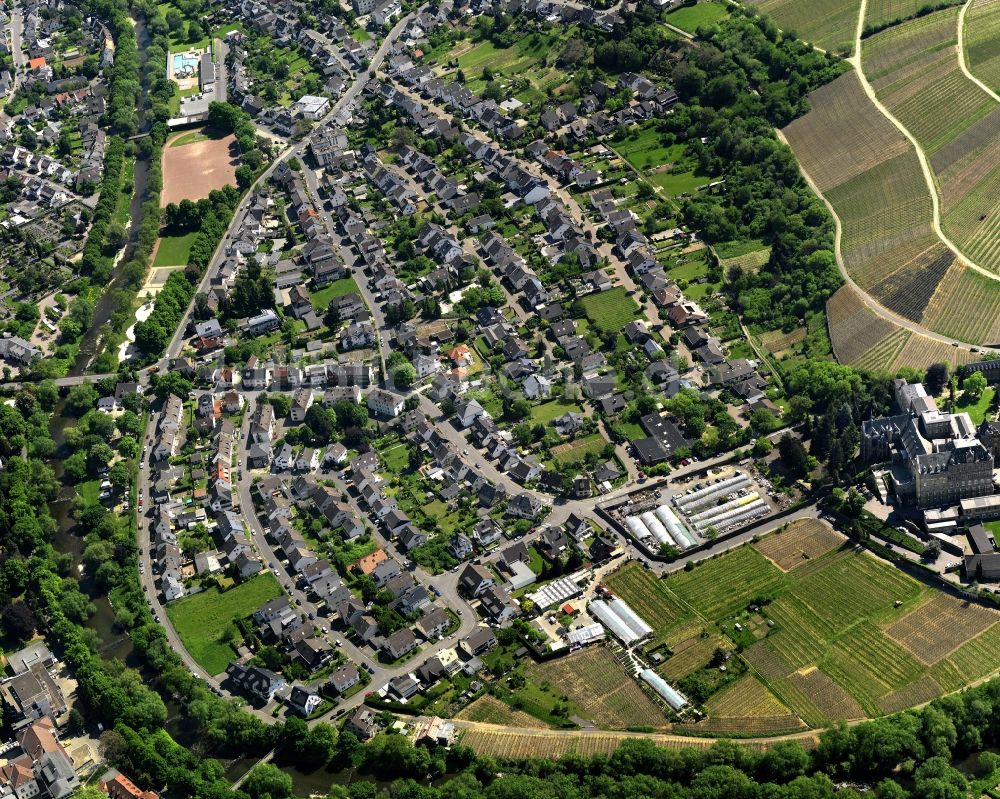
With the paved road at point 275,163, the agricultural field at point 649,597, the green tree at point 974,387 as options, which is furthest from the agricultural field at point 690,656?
the paved road at point 275,163

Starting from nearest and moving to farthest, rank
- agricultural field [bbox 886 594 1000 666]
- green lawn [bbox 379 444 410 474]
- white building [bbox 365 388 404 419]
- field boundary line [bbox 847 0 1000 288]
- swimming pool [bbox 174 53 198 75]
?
agricultural field [bbox 886 594 1000 666]
green lawn [bbox 379 444 410 474]
white building [bbox 365 388 404 419]
field boundary line [bbox 847 0 1000 288]
swimming pool [bbox 174 53 198 75]

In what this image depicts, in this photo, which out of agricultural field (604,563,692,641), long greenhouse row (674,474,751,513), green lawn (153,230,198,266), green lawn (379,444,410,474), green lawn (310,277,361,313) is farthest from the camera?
green lawn (153,230,198,266)

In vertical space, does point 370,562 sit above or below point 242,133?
below

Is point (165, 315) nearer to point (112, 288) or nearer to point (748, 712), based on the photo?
point (112, 288)

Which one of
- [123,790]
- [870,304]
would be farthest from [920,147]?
[123,790]

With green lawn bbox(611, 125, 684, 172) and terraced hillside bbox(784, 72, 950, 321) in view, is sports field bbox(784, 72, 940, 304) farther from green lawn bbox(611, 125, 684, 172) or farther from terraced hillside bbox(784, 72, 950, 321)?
green lawn bbox(611, 125, 684, 172)

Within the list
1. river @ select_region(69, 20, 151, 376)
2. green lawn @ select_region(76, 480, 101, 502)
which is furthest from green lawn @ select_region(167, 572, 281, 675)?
river @ select_region(69, 20, 151, 376)
